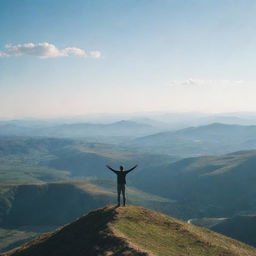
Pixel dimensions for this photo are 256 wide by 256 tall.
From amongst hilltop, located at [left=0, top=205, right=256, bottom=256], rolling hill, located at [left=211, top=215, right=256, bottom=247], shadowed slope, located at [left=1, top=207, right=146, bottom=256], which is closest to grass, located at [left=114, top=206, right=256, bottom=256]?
hilltop, located at [left=0, top=205, right=256, bottom=256]

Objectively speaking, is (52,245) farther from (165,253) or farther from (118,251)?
(165,253)

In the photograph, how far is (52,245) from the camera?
130 feet

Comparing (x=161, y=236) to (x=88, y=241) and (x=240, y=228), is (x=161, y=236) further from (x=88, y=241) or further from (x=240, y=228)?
(x=240, y=228)

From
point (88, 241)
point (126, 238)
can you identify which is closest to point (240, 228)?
point (88, 241)

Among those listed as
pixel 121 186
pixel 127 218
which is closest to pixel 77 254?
pixel 127 218

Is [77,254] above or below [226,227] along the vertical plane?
above

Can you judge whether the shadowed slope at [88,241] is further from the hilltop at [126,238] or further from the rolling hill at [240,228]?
the rolling hill at [240,228]

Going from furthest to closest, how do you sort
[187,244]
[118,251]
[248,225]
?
[248,225], [187,244], [118,251]

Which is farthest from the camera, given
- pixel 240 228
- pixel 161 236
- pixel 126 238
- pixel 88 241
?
pixel 240 228

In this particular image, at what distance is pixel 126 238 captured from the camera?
34531mm

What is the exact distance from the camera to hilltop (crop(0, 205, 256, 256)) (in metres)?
33.5

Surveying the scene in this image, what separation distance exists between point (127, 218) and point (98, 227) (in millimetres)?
4022

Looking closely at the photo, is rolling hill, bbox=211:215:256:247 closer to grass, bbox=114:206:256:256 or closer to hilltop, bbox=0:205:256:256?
grass, bbox=114:206:256:256

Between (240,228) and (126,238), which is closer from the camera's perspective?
(126,238)
